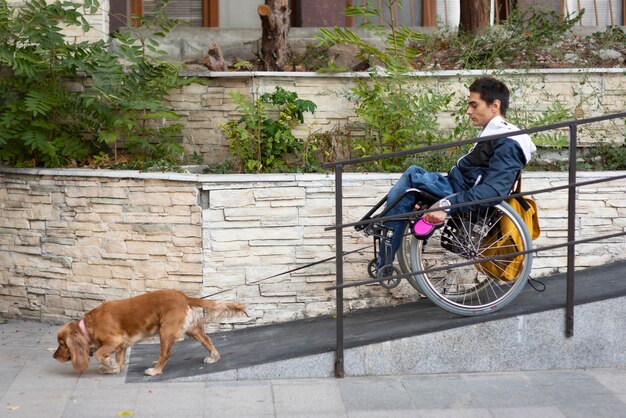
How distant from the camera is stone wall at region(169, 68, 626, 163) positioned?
843cm

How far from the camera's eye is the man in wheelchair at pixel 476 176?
6355 millimetres

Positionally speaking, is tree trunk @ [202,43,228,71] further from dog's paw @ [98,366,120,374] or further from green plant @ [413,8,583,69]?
dog's paw @ [98,366,120,374]

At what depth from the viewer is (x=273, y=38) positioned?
923 cm

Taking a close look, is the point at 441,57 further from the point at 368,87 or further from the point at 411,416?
the point at 411,416

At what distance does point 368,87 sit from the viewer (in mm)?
8359

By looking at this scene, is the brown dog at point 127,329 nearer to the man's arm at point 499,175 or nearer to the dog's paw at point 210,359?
the dog's paw at point 210,359

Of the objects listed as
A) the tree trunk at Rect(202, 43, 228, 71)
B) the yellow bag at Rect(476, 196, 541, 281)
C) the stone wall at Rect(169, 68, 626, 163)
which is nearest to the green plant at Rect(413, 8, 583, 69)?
the stone wall at Rect(169, 68, 626, 163)

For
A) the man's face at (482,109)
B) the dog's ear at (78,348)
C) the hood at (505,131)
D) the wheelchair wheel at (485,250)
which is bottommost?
the dog's ear at (78,348)

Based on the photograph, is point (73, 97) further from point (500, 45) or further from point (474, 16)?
point (474, 16)

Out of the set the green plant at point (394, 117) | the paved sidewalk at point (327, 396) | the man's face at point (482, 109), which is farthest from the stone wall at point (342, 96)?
the paved sidewalk at point (327, 396)

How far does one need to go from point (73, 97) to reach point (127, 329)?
2.68 meters

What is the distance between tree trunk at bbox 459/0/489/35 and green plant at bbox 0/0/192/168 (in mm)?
3313

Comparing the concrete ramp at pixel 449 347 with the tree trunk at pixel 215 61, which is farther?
the tree trunk at pixel 215 61

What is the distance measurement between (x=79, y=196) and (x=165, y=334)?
2.02 metres
